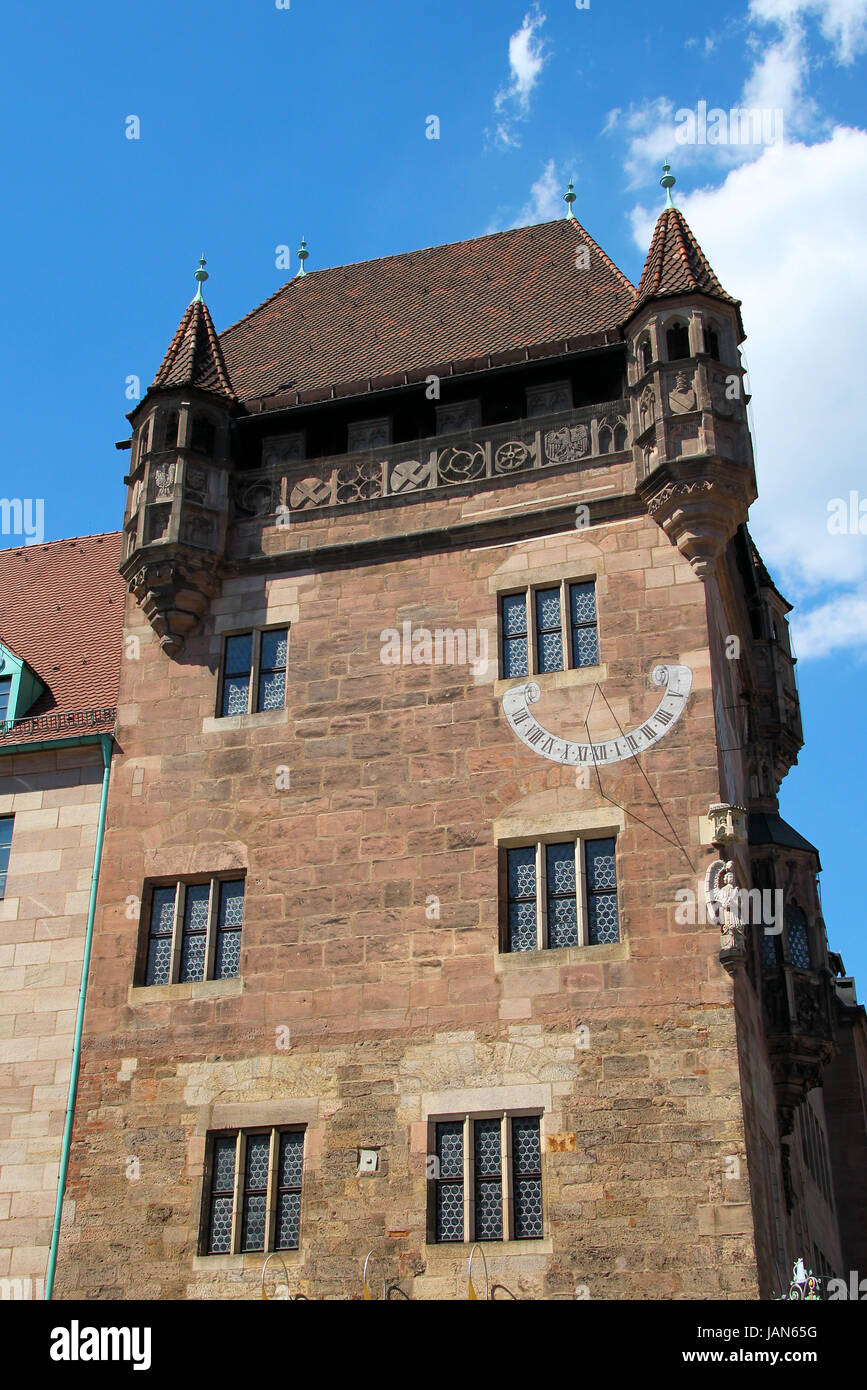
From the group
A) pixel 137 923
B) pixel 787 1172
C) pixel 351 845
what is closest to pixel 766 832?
pixel 787 1172

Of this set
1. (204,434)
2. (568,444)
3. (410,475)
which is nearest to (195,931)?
(410,475)

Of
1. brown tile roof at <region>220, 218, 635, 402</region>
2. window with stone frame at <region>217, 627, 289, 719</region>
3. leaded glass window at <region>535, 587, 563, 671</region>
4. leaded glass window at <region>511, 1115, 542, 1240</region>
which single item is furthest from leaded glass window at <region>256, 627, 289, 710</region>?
leaded glass window at <region>511, 1115, 542, 1240</region>

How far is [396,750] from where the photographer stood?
2098cm

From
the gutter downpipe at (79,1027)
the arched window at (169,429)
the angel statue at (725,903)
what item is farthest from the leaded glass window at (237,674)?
the angel statue at (725,903)

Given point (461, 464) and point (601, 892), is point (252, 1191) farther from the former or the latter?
point (461, 464)

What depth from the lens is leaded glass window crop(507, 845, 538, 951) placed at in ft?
63.9

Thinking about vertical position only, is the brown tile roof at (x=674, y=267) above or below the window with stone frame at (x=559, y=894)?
above

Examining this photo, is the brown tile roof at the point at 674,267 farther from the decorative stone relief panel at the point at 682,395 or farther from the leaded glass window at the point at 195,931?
the leaded glass window at the point at 195,931

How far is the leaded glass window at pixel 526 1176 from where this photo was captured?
59.0ft

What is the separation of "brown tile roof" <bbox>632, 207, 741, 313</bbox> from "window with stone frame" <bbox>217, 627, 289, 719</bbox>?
681 centimetres

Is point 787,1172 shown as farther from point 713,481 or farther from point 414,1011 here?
point 713,481

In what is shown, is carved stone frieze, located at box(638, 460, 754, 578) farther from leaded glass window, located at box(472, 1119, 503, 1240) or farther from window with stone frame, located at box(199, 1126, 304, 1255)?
window with stone frame, located at box(199, 1126, 304, 1255)

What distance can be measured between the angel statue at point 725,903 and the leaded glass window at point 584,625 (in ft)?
10.8

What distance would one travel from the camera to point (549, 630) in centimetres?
2117
